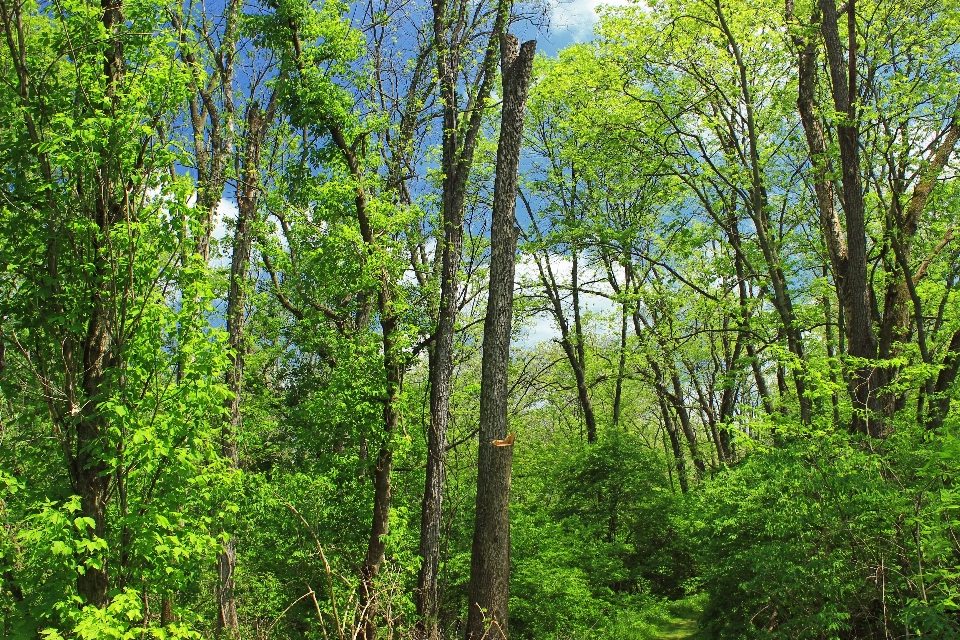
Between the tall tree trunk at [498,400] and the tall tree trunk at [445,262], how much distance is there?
2531 millimetres

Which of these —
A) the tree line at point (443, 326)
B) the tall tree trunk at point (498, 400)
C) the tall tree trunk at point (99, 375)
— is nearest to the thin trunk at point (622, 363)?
the tree line at point (443, 326)

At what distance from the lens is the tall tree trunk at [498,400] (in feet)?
21.0

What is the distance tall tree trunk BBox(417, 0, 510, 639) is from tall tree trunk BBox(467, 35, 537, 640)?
8.30ft

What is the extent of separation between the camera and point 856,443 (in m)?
6.81

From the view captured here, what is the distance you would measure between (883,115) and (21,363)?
1154 centimetres

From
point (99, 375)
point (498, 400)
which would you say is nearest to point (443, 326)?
point (498, 400)

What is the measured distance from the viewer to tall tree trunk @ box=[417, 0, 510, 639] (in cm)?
974

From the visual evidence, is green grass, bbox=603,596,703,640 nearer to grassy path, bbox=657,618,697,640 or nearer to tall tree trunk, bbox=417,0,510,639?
grassy path, bbox=657,618,697,640

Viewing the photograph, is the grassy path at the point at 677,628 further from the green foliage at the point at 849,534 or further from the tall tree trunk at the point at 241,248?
the tall tree trunk at the point at 241,248

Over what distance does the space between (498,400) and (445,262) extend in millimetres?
3902

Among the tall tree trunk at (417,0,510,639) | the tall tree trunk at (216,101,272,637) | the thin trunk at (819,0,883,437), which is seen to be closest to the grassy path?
the tall tree trunk at (417,0,510,639)

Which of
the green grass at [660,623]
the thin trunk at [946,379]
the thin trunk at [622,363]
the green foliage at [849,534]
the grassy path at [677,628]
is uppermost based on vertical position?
the thin trunk at [622,363]

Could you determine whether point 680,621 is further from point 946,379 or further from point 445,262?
point 445,262

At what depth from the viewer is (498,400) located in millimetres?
6957
